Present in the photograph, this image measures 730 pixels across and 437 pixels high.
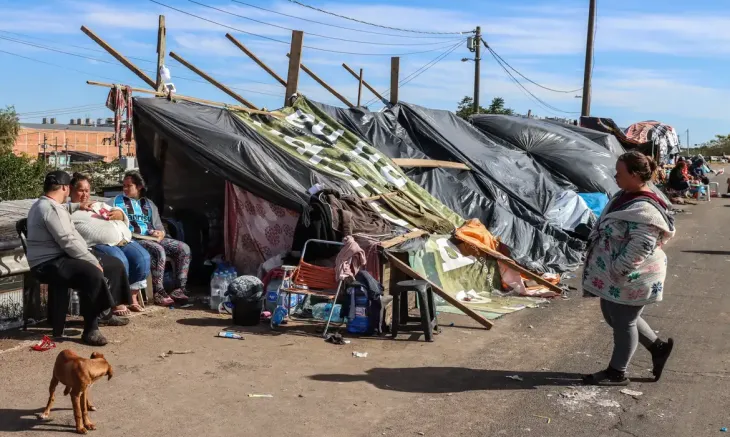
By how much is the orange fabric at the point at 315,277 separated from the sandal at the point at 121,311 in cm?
170

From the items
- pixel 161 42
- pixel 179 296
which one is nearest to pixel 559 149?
pixel 161 42

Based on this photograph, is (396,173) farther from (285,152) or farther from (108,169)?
(108,169)

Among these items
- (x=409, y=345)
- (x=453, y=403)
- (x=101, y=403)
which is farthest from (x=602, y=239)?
(x=101, y=403)

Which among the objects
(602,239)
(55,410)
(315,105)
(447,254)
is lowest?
(55,410)

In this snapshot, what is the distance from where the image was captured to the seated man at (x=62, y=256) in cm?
630

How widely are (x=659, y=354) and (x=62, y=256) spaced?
494 centimetres

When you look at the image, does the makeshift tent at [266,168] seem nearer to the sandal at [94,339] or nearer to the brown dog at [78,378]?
the sandal at [94,339]

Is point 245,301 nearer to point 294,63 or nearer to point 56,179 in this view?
point 56,179

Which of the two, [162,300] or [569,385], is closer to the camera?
[569,385]

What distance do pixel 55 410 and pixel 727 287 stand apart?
872 centimetres

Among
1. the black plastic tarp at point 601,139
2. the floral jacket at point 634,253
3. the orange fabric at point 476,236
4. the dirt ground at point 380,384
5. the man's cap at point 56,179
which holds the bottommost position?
the dirt ground at point 380,384

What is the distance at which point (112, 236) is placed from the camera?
7.36m

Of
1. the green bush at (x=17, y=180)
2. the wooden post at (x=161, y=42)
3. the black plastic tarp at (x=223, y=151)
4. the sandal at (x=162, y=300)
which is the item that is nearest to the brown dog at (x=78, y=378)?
the sandal at (x=162, y=300)

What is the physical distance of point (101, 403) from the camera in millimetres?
5062
